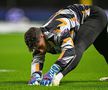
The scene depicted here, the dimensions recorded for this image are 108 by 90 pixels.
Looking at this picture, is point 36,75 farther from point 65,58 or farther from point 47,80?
point 65,58

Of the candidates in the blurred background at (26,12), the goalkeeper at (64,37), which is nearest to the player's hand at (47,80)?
the goalkeeper at (64,37)

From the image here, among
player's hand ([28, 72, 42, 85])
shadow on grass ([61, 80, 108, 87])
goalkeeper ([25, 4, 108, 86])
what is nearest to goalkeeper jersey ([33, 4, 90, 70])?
goalkeeper ([25, 4, 108, 86])

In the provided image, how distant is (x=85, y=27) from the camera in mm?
10750

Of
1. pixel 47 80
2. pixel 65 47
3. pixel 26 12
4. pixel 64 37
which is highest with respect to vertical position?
pixel 64 37

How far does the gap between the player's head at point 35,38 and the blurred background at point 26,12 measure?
23.1m

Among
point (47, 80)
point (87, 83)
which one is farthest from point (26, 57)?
point (47, 80)

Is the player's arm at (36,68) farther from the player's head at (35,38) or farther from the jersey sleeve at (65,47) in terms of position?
the jersey sleeve at (65,47)

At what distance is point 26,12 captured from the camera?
3641 cm

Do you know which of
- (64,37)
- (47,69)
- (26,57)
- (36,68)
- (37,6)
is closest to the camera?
(64,37)

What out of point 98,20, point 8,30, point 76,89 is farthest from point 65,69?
point 8,30

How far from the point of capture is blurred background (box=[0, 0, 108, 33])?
3512cm

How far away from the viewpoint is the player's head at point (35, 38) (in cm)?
988

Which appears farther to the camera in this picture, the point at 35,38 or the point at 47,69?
the point at 47,69

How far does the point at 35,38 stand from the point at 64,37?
1.51ft
